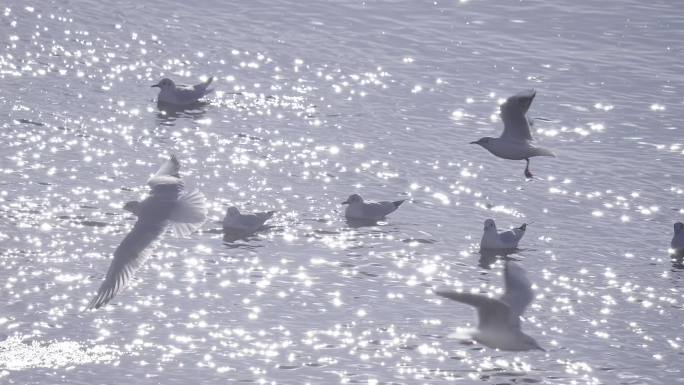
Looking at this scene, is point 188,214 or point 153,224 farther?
point 188,214

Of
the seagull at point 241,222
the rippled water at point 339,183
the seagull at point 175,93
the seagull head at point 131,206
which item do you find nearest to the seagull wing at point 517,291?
the rippled water at point 339,183

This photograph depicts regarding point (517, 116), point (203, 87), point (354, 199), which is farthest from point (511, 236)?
point (203, 87)

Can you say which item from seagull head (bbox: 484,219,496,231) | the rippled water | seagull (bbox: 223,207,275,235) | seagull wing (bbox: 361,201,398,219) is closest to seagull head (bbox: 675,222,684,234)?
the rippled water

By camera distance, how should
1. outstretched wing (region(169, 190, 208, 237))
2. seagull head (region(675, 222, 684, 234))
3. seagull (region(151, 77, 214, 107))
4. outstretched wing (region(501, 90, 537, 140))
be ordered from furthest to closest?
seagull (region(151, 77, 214, 107)) → seagull head (region(675, 222, 684, 234)) → outstretched wing (region(501, 90, 537, 140)) → outstretched wing (region(169, 190, 208, 237))

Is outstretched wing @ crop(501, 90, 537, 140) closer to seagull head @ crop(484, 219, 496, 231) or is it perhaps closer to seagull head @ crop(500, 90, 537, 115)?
seagull head @ crop(500, 90, 537, 115)

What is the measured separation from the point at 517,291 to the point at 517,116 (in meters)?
4.25

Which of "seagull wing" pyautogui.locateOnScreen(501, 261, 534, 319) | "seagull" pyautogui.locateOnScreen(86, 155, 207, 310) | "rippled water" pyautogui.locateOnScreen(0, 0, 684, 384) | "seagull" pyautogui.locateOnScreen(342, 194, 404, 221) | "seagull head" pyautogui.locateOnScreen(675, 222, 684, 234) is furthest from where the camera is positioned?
"seagull" pyautogui.locateOnScreen(342, 194, 404, 221)

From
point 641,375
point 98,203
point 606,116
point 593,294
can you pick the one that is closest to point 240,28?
point 606,116

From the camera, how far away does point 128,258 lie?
13688mm

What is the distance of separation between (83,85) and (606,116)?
869cm

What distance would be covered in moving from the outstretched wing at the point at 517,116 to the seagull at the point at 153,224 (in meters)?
4.01

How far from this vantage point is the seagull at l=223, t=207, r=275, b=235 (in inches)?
658

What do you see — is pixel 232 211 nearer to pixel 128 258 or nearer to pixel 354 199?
pixel 354 199

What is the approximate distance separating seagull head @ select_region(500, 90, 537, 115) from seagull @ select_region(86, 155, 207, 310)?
157 inches
